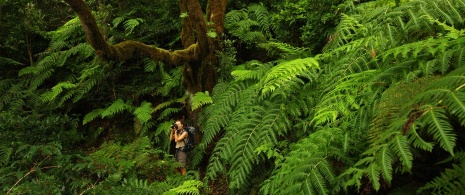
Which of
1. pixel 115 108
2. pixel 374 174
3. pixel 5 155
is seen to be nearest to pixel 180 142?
pixel 115 108

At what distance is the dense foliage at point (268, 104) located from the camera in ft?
6.33

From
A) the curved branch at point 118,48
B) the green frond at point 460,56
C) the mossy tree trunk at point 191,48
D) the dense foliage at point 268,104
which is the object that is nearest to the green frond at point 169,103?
the dense foliage at point 268,104

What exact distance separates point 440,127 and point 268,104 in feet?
7.91

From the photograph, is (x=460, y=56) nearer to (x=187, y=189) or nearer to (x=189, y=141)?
(x=187, y=189)

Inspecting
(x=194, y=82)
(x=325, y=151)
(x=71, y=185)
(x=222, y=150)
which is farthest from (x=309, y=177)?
(x=194, y=82)

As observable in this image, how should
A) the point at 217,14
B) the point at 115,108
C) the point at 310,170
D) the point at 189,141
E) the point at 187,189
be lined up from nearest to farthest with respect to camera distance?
the point at 310,170
the point at 187,189
the point at 189,141
the point at 217,14
the point at 115,108

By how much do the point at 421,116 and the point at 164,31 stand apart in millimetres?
5912

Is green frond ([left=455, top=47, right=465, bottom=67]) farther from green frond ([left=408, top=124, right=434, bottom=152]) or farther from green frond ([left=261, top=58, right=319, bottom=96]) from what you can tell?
green frond ([left=261, top=58, right=319, bottom=96])

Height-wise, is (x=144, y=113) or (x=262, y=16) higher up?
(x=262, y=16)

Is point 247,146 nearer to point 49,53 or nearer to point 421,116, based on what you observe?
point 421,116

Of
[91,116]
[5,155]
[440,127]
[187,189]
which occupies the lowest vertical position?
[187,189]

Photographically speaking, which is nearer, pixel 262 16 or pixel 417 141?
pixel 417 141

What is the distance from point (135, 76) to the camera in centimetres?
729

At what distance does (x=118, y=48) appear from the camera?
Answer: 444 centimetres
